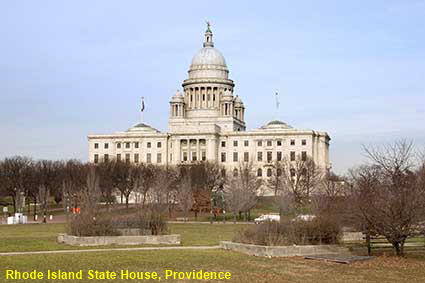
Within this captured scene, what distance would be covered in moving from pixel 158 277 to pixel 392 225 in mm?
9435

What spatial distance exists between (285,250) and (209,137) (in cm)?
11489

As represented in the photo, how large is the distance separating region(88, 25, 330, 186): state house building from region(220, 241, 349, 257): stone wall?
357 feet

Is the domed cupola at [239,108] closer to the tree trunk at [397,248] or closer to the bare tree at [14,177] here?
the bare tree at [14,177]

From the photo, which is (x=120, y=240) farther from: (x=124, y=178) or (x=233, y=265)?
(x=124, y=178)

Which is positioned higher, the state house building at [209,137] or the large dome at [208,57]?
the large dome at [208,57]

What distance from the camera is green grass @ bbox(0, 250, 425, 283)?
2216cm

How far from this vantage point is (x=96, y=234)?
3362 centimetres

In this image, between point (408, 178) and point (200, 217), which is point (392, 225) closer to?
point (408, 178)

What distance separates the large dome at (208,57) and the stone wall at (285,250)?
12713 centimetres

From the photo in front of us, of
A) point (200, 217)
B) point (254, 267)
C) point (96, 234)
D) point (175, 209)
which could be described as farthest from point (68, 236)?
point (175, 209)

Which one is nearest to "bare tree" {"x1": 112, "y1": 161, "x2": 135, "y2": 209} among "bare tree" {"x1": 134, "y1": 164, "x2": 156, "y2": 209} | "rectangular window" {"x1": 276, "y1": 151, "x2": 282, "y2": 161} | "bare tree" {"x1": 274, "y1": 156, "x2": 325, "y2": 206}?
"bare tree" {"x1": 134, "y1": 164, "x2": 156, "y2": 209}

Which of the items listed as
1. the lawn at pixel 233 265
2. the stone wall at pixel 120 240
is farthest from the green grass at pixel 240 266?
the stone wall at pixel 120 240

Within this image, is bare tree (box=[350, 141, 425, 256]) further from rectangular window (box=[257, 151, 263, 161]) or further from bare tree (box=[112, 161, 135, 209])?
rectangular window (box=[257, 151, 263, 161])

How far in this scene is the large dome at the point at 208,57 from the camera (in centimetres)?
15575
